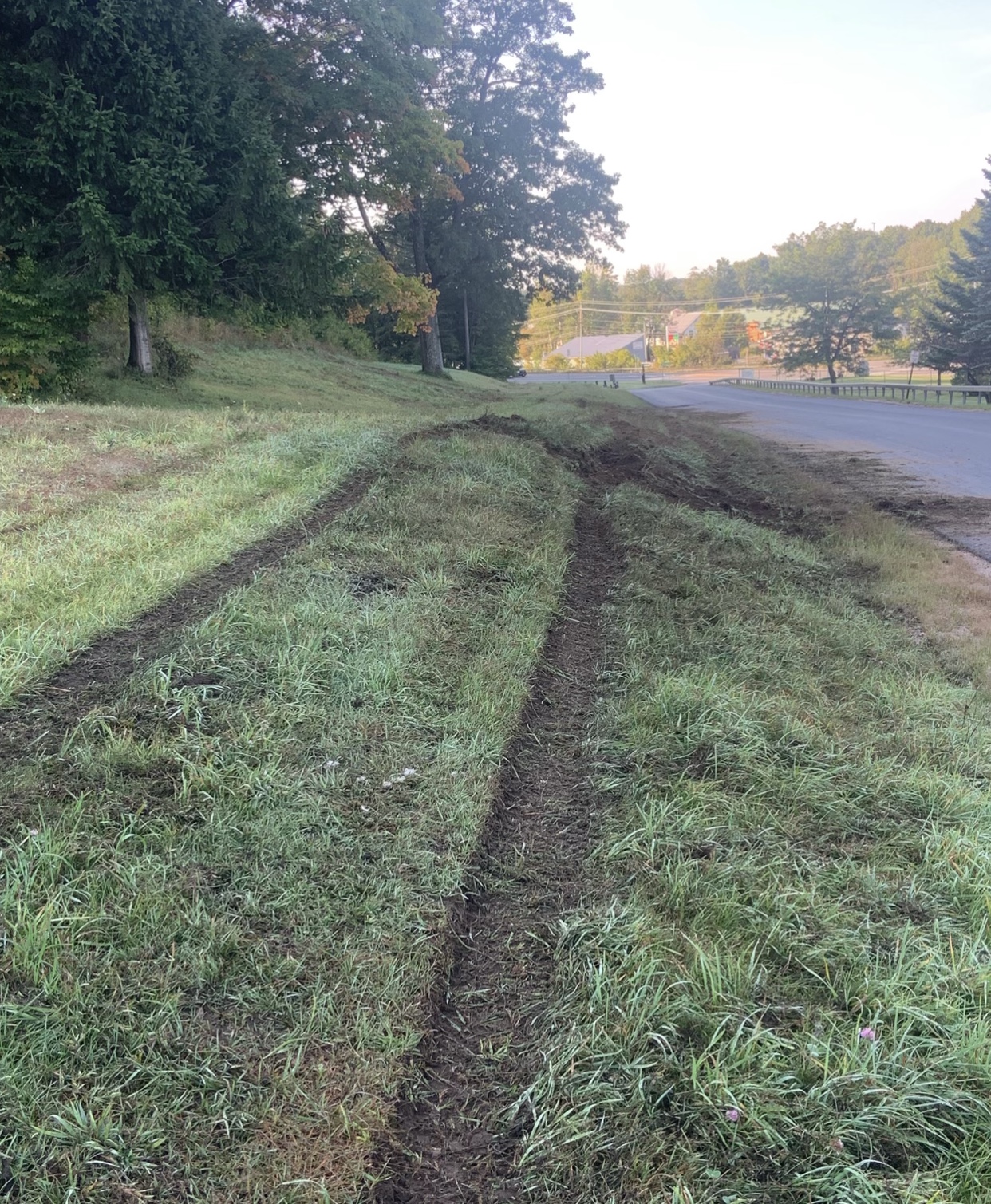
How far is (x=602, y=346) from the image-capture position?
120 meters

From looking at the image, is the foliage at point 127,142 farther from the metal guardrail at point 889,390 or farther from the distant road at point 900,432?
the metal guardrail at point 889,390

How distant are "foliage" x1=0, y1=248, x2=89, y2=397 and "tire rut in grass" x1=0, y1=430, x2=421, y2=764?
9.31 meters

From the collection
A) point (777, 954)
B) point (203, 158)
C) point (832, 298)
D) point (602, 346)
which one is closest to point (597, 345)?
point (602, 346)

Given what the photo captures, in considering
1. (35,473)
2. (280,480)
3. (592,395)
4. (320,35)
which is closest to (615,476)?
(280,480)

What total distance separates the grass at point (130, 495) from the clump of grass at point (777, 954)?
2.87 metres

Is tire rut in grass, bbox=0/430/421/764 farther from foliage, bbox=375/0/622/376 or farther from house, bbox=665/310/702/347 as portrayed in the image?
house, bbox=665/310/702/347

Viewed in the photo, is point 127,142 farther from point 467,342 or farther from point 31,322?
point 467,342

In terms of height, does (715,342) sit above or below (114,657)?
above

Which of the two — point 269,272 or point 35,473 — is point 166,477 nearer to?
point 35,473

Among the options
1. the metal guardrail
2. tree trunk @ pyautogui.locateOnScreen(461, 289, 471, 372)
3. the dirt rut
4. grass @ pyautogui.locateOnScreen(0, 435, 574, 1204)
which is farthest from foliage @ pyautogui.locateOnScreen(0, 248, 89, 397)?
tree trunk @ pyautogui.locateOnScreen(461, 289, 471, 372)

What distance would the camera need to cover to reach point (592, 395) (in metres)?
30.1

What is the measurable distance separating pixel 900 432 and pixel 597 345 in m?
108

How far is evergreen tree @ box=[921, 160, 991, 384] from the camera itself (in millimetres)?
33719

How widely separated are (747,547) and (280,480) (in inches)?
185
